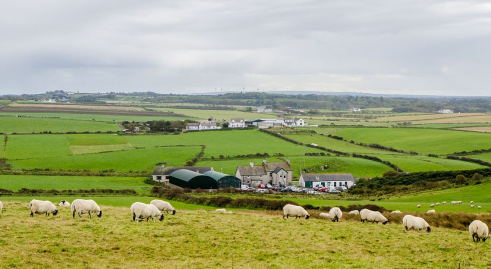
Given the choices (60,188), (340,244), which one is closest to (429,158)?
(60,188)

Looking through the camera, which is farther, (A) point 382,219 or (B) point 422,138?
(B) point 422,138

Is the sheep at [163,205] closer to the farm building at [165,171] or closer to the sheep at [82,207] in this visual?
the sheep at [82,207]

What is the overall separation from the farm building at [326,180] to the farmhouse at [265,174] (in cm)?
→ 298

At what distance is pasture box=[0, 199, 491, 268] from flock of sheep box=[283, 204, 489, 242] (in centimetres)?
54

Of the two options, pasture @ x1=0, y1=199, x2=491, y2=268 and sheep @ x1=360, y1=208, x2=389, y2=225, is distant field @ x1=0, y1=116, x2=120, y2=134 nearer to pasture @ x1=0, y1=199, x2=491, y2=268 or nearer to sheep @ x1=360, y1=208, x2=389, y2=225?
pasture @ x1=0, y1=199, x2=491, y2=268

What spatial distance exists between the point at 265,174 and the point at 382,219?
48544 mm

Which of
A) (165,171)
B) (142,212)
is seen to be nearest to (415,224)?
(142,212)

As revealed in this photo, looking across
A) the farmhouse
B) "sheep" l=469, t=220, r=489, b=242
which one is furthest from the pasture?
the farmhouse

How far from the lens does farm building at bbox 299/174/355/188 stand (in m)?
74.1

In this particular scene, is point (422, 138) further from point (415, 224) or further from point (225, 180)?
point (415, 224)

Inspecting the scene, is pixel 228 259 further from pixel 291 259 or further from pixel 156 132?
pixel 156 132

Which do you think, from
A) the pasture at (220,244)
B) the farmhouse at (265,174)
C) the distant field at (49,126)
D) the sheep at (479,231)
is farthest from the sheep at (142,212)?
the distant field at (49,126)

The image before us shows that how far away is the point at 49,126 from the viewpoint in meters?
126

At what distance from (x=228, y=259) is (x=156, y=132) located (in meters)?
109
